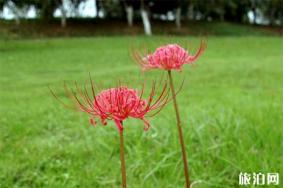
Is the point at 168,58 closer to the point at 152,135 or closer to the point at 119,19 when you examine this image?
the point at 152,135

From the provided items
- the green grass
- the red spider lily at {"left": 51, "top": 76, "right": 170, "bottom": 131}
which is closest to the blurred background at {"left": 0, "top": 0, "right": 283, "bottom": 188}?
the green grass

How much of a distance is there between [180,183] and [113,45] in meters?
21.0

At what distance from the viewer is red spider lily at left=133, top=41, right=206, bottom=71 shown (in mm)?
1987

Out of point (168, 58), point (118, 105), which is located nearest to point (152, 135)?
point (168, 58)

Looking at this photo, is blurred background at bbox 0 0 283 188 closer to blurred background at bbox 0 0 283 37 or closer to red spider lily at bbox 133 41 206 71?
red spider lily at bbox 133 41 206 71

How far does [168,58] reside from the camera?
199cm

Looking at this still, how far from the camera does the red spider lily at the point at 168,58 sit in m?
1.99

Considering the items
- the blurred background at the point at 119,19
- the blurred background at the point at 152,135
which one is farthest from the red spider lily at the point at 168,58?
the blurred background at the point at 119,19

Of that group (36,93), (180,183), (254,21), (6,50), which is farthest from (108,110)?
(254,21)

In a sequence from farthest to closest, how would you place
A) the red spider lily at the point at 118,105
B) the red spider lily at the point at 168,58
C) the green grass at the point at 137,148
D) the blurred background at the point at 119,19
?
the blurred background at the point at 119,19 → the green grass at the point at 137,148 → the red spider lily at the point at 168,58 → the red spider lily at the point at 118,105

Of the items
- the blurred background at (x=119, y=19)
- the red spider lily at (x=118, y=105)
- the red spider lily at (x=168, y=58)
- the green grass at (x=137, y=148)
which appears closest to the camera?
the red spider lily at (x=118, y=105)

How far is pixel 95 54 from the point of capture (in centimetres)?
1905

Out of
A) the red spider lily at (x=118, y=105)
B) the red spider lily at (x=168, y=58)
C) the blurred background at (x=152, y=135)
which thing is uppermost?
the red spider lily at (x=168, y=58)

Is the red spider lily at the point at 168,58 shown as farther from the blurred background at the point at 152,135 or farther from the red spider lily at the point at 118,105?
the red spider lily at the point at 118,105
